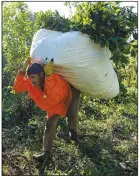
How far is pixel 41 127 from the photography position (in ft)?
13.9

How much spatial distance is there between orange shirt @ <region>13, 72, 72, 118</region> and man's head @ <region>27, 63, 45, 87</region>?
83 millimetres

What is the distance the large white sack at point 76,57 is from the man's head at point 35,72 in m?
0.14

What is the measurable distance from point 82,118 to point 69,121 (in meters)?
0.86

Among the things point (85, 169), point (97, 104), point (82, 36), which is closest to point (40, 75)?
point (82, 36)

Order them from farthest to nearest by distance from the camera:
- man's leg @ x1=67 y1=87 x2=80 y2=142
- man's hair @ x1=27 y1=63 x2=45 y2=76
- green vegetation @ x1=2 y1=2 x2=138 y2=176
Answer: man's leg @ x1=67 y1=87 x2=80 y2=142
green vegetation @ x1=2 y1=2 x2=138 y2=176
man's hair @ x1=27 y1=63 x2=45 y2=76

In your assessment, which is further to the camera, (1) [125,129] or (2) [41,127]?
(1) [125,129]

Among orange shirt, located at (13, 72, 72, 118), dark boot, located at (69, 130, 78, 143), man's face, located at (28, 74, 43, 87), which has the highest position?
man's face, located at (28, 74, 43, 87)

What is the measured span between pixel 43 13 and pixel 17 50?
876mm

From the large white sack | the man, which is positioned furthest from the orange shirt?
the large white sack

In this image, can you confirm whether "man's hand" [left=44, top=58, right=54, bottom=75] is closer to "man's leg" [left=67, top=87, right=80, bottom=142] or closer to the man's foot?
"man's leg" [left=67, top=87, right=80, bottom=142]

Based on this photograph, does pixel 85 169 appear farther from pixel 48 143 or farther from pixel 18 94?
pixel 18 94

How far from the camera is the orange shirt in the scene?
345 cm

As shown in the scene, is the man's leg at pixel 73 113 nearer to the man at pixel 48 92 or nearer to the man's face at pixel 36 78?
the man at pixel 48 92

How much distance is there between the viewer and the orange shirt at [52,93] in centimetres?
345
